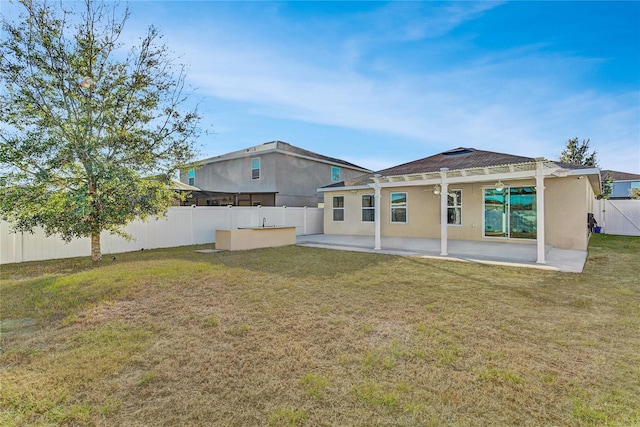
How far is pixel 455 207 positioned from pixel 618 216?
11.4m

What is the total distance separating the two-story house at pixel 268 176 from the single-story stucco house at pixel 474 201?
9.89ft

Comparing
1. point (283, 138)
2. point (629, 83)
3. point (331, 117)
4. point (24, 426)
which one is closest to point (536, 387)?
point (24, 426)

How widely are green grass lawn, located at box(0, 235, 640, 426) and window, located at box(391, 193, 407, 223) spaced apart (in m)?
8.21

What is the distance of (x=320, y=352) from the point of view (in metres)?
3.26

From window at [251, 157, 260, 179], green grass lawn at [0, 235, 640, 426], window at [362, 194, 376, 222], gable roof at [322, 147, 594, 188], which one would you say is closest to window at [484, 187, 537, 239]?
gable roof at [322, 147, 594, 188]

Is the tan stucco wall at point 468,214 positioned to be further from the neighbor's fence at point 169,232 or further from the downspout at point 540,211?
the downspout at point 540,211

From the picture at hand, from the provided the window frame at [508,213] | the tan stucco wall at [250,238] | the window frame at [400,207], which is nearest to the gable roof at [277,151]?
the window frame at [400,207]

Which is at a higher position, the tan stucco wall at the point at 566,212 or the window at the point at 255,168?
the window at the point at 255,168

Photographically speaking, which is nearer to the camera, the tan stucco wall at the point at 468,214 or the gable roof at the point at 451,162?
the tan stucco wall at the point at 468,214

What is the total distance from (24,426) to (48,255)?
30.3 ft

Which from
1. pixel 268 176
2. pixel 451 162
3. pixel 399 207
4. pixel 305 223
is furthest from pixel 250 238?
pixel 451 162

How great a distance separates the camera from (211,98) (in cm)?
977

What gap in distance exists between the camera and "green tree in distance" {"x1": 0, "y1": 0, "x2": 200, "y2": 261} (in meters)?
7.23

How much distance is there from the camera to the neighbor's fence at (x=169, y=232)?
8.74m
